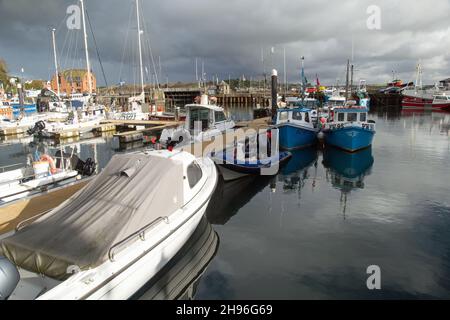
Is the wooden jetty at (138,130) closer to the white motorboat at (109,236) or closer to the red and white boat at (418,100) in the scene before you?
the white motorboat at (109,236)

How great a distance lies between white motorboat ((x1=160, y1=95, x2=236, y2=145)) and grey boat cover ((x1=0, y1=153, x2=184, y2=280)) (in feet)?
38.5

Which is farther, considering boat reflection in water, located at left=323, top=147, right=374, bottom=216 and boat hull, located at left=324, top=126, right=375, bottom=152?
boat hull, located at left=324, top=126, right=375, bottom=152

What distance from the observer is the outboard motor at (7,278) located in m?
4.70

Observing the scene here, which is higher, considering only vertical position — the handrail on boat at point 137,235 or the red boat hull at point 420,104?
the red boat hull at point 420,104

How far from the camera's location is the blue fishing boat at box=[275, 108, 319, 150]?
23.6 metres

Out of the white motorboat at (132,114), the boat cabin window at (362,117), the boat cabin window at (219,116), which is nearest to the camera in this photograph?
the boat cabin window at (219,116)

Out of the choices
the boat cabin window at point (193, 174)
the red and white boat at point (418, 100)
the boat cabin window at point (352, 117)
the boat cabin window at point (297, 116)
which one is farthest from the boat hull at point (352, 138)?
the red and white boat at point (418, 100)

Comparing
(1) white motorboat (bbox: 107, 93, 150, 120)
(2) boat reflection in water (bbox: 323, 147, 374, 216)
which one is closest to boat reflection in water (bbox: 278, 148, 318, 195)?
(2) boat reflection in water (bbox: 323, 147, 374, 216)

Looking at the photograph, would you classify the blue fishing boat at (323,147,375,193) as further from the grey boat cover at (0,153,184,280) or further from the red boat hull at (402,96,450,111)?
the red boat hull at (402,96,450,111)

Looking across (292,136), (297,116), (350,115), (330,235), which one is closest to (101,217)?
(330,235)

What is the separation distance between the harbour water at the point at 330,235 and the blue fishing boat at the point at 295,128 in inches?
213

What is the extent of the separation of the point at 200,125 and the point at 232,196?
8036 mm

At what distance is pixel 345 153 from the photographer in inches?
903
